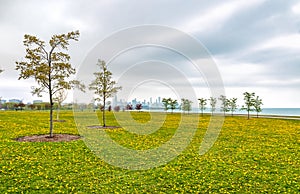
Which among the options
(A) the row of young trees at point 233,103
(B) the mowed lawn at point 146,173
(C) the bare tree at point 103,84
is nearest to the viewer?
(B) the mowed lawn at point 146,173

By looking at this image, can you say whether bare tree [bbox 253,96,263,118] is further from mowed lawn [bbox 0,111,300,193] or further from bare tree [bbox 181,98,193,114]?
mowed lawn [bbox 0,111,300,193]

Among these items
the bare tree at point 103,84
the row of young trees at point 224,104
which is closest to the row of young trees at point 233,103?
the row of young trees at point 224,104

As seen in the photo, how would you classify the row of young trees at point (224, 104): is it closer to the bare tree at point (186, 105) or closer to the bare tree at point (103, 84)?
the bare tree at point (186, 105)

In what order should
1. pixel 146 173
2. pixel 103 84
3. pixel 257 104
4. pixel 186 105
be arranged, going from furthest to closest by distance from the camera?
1. pixel 186 105
2. pixel 257 104
3. pixel 103 84
4. pixel 146 173

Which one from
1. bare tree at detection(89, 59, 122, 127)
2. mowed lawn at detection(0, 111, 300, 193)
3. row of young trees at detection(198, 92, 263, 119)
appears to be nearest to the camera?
mowed lawn at detection(0, 111, 300, 193)

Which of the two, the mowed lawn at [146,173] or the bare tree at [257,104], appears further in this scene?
the bare tree at [257,104]

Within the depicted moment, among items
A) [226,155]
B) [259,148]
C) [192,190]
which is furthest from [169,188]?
[259,148]

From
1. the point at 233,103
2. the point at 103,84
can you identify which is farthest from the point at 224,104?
the point at 103,84

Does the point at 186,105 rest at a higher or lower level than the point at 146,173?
higher

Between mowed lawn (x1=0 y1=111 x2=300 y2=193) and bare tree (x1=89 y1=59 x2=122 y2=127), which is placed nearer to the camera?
mowed lawn (x1=0 y1=111 x2=300 y2=193)

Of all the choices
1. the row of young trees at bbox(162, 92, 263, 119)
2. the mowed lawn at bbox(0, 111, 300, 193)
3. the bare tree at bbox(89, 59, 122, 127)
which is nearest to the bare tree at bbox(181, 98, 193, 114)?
the row of young trees at bbox(162, 92, 263, 119)

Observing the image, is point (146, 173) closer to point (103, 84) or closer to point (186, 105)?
→ point (103, 84)

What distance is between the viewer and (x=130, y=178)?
1176 cm

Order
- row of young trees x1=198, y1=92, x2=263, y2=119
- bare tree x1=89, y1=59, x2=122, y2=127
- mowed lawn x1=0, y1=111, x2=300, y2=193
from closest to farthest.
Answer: mowed lawn x1=0, y1=111, x2=300, y2=193 < bare tree x1=89, y1=59, x2=122, y2=127 < row of young trees x1=198, y1=92, x2=263, y2=119
